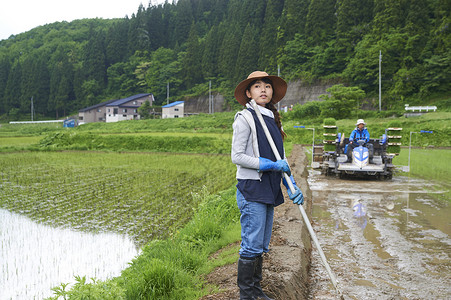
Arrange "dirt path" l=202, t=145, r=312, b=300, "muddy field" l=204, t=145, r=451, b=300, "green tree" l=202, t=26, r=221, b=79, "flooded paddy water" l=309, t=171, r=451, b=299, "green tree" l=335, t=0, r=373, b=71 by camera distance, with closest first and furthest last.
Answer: "dirt path" l=202, t=145, r=312, b=300 < "muddy field" l=204, t=145, r=451, b=300 < "flooded paddy water" l=309, t=171, r=451, b=299 < "green tree" l=335, t=0, r=373, b=71 < "green tree" l=202, t=26, r=221, b=79

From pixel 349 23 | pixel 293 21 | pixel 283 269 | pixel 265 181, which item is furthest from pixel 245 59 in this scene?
pixel 265 181

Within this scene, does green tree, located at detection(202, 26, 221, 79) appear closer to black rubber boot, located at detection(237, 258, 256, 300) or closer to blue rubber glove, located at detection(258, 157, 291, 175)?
blue rubber glove, located at detection(258, 157, 291, 175)

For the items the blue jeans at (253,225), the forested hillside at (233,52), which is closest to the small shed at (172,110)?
the forested hillside at (233,52)

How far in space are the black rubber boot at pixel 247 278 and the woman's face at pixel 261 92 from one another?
4.13 feet

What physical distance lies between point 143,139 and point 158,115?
32333 millimetres

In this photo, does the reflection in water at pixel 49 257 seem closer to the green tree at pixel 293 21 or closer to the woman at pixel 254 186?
the woman at pixel 254 186

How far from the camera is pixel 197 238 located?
5039 mm

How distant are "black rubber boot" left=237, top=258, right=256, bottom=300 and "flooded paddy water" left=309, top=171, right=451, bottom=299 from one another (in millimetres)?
1116

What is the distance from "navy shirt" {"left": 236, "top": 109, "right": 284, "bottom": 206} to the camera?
269cm

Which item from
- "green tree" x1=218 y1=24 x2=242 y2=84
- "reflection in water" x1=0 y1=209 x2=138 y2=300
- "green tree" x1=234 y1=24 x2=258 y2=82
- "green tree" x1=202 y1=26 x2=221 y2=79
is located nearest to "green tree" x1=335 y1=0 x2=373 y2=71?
"green tree" x1=234 y1=24 x2=258 y2=82

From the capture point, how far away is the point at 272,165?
267 cm

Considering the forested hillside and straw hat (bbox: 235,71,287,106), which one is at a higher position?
the forested hillside

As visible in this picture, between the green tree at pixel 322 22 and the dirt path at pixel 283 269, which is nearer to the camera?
the dirt path at pixel 283 269

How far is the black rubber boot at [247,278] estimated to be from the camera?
8.98 feet
